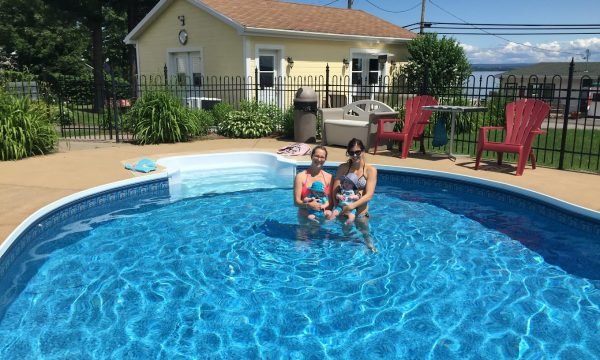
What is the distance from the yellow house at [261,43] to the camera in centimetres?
1494

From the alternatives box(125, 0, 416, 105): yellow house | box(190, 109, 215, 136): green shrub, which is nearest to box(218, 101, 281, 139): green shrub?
box(190, 109, 215, 136): green shrub

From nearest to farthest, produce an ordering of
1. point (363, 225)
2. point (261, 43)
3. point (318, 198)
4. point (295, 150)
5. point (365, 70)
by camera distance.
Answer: point (318, 198), point (363, 225), point (295, 150), point (261, 43), point (365, 70)

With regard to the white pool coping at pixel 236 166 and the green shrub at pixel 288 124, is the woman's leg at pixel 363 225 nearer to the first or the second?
the white pool coping at pixel 236 166

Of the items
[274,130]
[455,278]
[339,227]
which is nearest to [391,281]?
[455,278]

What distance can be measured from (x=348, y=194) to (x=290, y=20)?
12.6 metres

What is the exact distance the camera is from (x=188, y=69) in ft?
56.0

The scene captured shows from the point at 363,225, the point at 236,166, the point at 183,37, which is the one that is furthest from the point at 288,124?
the point at 183,37

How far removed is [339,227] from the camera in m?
5.54

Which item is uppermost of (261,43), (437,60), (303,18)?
(303,18)

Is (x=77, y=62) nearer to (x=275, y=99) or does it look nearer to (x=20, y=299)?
(x=275, y=99)

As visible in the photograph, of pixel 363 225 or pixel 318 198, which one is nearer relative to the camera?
pixel 318 198

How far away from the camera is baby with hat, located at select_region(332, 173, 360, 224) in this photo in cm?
537

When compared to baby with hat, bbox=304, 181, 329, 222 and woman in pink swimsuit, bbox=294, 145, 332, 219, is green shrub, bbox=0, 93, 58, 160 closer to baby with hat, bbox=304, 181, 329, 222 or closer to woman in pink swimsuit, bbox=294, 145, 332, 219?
woman in pink swimsuit, bbox=294, 145, 332, 219

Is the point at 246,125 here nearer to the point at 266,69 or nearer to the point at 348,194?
the point at 266,69
